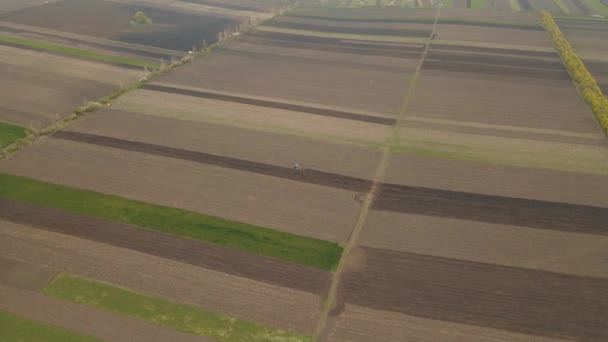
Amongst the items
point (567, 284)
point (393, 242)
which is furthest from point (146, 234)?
point (567, 284)

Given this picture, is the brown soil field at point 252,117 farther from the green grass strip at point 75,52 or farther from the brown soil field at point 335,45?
the brown soil field at point 335,45

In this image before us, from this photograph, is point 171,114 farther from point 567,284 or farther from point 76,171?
point 567,284

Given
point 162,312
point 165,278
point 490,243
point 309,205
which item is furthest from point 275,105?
point 162,312

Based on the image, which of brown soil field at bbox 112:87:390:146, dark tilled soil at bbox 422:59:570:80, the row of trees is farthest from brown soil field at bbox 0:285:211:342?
dark tilled soil at bbox 422:59:570:80

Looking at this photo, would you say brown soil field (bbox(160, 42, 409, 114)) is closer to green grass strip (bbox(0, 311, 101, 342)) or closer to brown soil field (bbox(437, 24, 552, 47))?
brown soil field (bbox(437, 24, 552, 47))

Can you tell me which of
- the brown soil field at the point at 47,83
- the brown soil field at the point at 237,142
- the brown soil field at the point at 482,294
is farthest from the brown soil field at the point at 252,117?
the brown soil field at the point at 482,294

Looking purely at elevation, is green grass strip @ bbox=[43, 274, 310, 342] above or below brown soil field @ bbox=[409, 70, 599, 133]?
below
